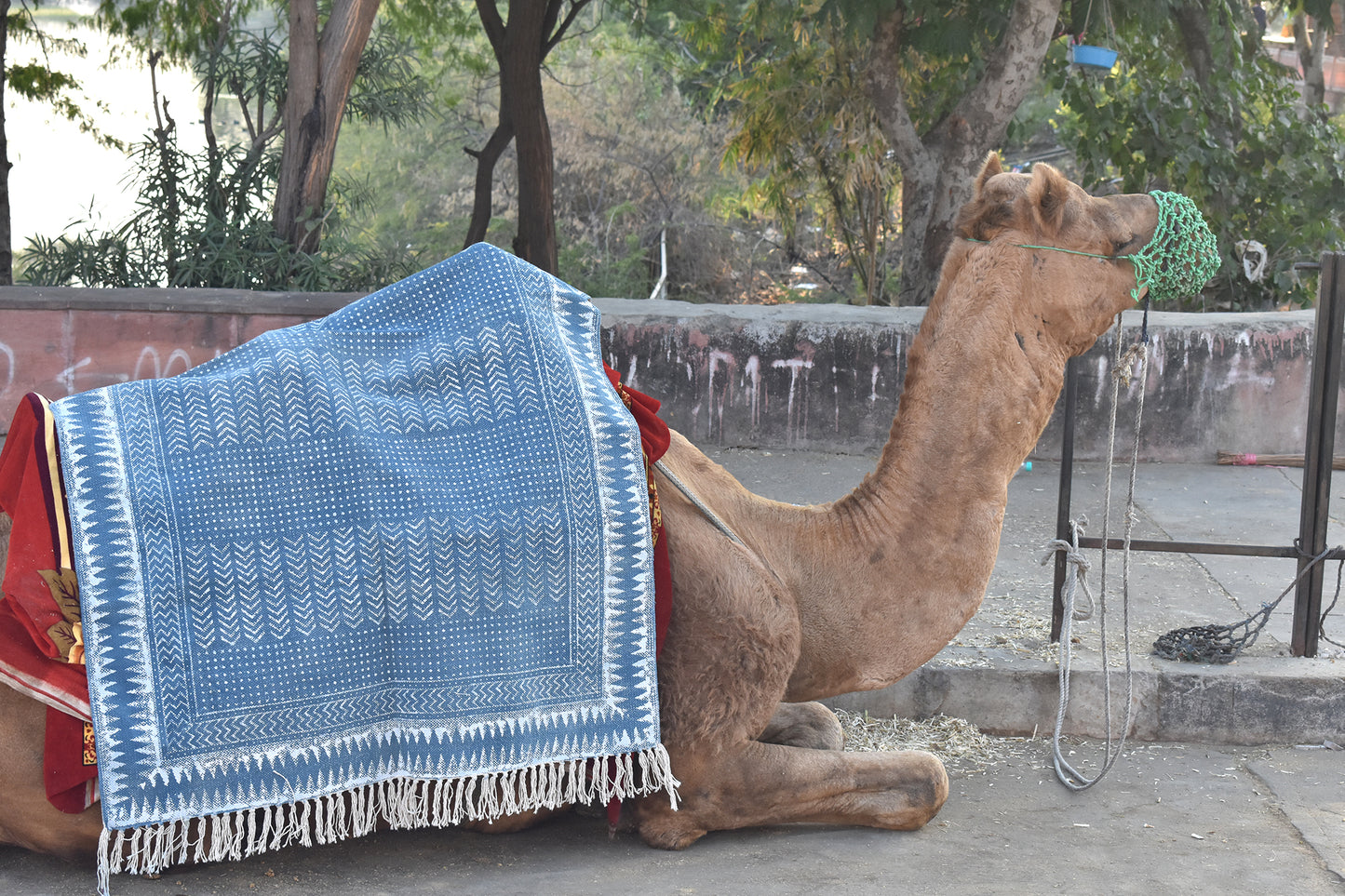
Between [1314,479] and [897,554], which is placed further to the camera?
[1314,479]

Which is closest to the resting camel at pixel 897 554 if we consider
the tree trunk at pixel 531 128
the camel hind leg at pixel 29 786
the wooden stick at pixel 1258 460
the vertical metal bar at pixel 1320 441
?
the camel hind leg at pixel 29 786

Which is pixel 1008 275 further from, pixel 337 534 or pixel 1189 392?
pixel 1189 392

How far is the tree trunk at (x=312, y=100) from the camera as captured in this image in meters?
8.27

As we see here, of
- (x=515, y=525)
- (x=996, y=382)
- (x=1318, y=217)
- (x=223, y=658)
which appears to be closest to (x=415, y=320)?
(x=515, y=525)

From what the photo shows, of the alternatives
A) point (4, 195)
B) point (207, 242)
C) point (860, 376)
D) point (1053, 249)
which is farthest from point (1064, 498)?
point (4, 195)

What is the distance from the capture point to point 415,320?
3170 millimetres

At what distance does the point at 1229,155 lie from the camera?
1022 cm

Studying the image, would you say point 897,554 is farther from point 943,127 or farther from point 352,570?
point 943,127

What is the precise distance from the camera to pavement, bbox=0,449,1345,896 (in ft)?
9.52

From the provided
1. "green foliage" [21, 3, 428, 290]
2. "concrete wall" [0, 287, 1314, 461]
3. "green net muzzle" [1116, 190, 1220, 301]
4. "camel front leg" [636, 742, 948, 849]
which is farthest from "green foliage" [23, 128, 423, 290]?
"green net muzzle" [1116, 190, 1220, 301]

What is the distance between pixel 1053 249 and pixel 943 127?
760 cm

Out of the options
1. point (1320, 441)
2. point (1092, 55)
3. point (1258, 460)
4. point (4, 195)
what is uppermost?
point (1092, 55)

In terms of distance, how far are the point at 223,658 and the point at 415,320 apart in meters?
0.98

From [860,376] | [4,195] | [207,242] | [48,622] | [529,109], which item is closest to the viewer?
[48,622]
